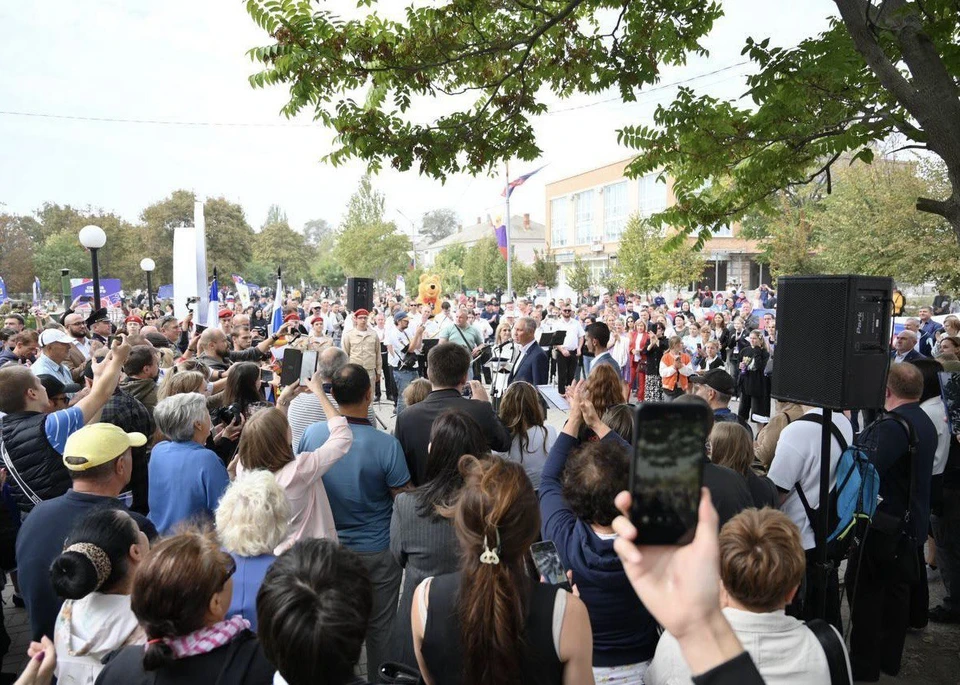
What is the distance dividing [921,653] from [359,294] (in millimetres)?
9162

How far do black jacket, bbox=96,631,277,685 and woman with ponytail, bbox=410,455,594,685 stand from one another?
18.8 inches

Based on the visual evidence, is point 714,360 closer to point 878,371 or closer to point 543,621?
point 878,371

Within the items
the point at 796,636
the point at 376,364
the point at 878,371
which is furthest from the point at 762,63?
the point at 376,364

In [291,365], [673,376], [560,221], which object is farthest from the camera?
[560,221]

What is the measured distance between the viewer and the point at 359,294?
38.1 feet

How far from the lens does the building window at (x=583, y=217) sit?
6750cm

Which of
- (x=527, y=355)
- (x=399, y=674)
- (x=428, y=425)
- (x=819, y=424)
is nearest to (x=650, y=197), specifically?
(x=527, y=355)

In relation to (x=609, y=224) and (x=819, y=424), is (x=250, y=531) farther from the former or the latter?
(x=609, y=224)

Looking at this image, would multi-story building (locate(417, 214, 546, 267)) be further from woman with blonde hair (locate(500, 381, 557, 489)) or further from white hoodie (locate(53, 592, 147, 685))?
white hoodie (locate(53, 592, 147, 685))

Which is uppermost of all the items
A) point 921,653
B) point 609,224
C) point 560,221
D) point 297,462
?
point 560,221

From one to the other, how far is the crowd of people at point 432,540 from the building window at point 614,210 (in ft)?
190

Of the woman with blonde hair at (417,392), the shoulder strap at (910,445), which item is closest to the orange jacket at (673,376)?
the woman with blonde hair at (417,392)

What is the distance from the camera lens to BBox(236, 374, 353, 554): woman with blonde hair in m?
3.50

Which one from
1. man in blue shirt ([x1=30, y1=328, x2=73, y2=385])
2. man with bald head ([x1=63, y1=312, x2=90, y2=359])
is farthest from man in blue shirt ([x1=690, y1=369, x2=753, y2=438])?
man with bald head ([x1=63, y1=312, x2=90, y2=359])
